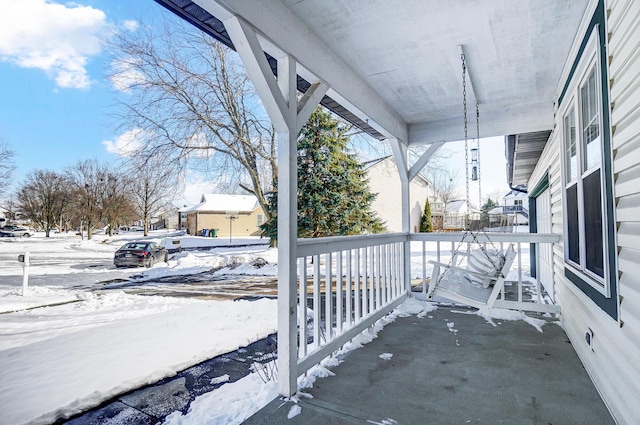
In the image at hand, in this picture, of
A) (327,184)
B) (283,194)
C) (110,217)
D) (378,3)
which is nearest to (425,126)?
(378,3)

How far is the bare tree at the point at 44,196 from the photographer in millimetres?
28703

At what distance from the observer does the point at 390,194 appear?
71.3 ft

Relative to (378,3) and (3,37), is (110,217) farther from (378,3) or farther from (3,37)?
(378,3)

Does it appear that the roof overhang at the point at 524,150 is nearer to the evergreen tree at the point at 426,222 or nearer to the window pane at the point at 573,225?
the window pane at the point at 573,225

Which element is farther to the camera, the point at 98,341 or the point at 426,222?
the point at 426,222

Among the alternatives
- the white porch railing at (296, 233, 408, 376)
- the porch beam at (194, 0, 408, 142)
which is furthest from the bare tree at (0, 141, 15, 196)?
the porch beam at (194, 0, 408, 142)

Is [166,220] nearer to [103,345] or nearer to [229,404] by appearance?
[103,345]

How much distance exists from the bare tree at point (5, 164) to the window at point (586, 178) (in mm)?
24179

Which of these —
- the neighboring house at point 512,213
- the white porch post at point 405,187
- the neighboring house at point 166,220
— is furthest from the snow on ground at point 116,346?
the neighboring house at point 166,220

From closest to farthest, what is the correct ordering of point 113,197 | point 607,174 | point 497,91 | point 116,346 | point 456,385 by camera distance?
point 607,174, point 456,385, point 116,346, point 497,91, point 113,197

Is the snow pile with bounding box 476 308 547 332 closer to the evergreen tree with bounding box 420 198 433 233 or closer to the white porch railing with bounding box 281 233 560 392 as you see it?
the white porch railing with bounding box 281 233 560 392

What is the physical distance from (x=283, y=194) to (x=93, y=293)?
271 inches

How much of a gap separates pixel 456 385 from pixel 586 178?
1.96 m

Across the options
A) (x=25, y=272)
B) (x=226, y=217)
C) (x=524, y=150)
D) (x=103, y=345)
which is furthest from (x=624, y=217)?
(x=226, y=217)
